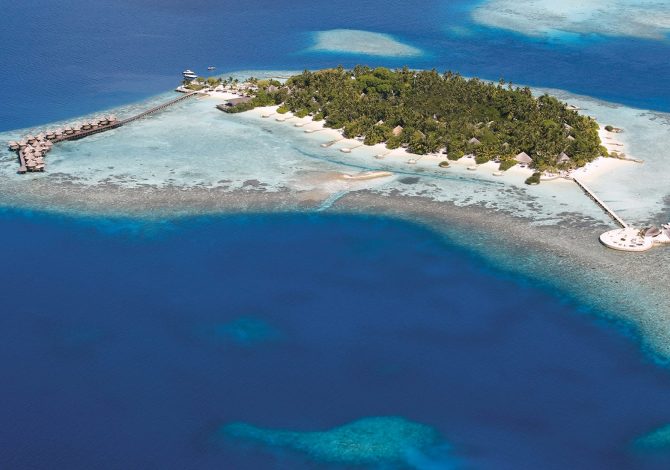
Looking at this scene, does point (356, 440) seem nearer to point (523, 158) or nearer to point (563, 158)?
point (523, 158)

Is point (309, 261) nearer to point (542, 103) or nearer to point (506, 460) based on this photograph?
point (506, 460)

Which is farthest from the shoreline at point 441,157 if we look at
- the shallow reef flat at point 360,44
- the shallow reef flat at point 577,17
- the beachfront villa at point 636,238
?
the shallow reef flat at point 577,17

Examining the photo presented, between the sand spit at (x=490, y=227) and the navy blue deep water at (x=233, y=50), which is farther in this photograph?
the navy blue deep water at (x=233, y=50)

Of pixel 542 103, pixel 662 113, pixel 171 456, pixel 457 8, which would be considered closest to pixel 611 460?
pixel 171 456

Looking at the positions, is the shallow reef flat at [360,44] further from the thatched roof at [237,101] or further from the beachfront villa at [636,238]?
the beachfront villa at [636,238]

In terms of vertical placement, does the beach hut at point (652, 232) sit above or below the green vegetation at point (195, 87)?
below

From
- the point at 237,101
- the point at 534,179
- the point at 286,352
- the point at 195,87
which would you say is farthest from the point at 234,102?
the point at 286,352
